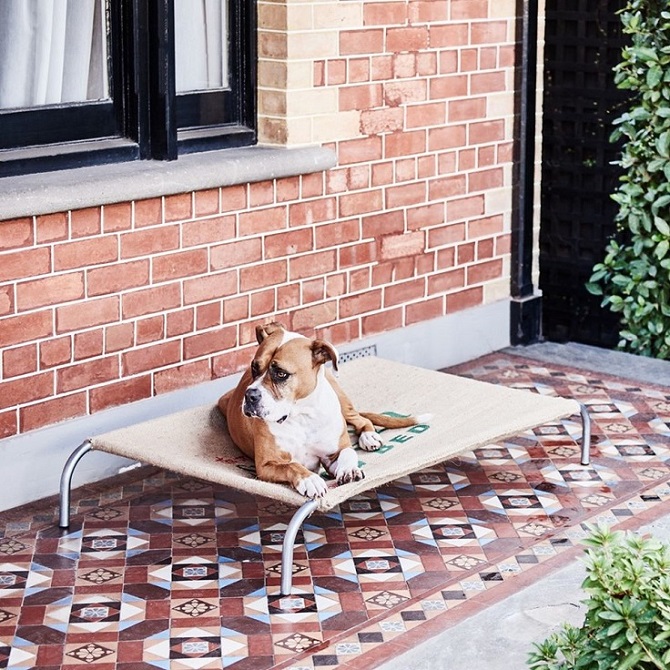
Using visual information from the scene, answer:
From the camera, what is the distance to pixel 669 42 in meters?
6.40

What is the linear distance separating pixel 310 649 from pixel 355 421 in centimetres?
122

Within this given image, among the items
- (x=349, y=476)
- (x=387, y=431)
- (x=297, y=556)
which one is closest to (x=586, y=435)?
(x=387, y=431)

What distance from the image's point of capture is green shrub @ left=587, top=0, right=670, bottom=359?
252 inches

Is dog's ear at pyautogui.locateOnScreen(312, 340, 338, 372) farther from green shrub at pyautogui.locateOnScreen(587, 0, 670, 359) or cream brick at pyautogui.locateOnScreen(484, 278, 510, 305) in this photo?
green shrub at pyautogui.locateOnScreen(587, 0, 670, 359)

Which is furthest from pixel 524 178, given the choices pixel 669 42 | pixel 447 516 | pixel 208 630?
pixel 208 630

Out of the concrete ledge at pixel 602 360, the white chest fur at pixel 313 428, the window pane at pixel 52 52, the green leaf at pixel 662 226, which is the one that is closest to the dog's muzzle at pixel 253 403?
the white chest fur at pixel 313 428

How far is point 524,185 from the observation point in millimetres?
6684

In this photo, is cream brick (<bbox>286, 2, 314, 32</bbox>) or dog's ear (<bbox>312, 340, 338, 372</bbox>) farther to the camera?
cream brick (<bbox>286, 2, 314, 32</bbox>)

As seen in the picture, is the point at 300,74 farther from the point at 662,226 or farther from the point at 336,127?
the point at 662,226

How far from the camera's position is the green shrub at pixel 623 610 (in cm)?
274

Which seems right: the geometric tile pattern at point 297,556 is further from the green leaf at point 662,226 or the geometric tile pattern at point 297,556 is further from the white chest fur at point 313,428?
the green leaf at point 662,226

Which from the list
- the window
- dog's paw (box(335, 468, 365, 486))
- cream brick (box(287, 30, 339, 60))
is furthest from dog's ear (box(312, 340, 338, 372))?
cream brick (box(287, 30, 339, 60))

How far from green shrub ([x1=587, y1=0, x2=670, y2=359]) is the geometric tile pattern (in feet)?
4.16

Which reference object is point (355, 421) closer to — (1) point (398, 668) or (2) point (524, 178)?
(1) point (398, 668)
